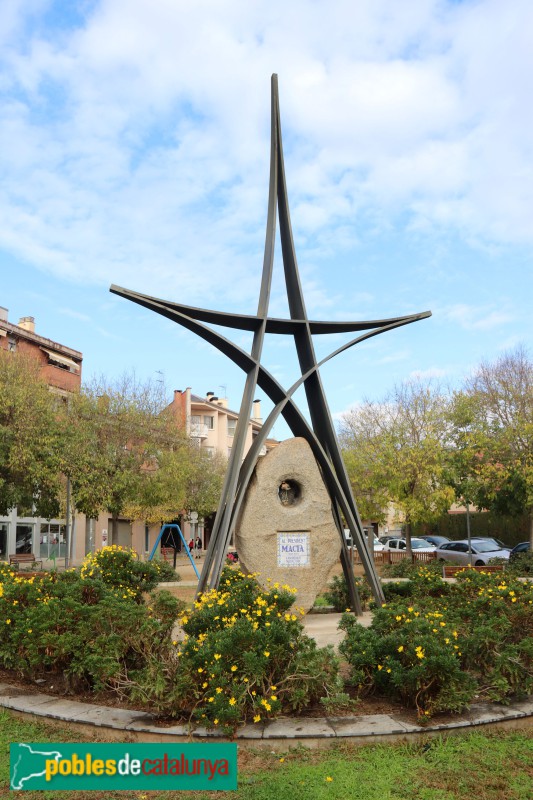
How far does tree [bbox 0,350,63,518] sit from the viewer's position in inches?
826

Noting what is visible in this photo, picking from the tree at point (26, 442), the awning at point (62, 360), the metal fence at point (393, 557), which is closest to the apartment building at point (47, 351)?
the awning at point (62, 360)

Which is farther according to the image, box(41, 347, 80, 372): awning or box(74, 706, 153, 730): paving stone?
box(41, 347, 80, 372): awning

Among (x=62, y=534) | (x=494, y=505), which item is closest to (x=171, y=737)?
(x=494, y=505)

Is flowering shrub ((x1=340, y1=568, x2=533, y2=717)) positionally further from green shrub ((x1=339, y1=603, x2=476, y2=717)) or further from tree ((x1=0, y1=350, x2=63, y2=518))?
tree ((x1=0, y1=350, x2=63, y2=518))

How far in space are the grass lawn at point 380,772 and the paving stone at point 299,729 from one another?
11cm

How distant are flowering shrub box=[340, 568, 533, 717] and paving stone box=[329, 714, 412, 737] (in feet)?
0.74

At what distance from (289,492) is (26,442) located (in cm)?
1282

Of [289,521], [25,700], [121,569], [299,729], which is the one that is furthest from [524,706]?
[121,569]

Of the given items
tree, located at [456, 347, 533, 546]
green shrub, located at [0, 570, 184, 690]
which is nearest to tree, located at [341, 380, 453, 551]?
tree, located at [456, 347, 533, 546]

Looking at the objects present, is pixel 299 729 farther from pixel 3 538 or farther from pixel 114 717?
pixel 3 538

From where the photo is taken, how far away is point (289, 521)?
1060cm

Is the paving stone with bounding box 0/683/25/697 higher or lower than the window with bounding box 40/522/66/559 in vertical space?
higher

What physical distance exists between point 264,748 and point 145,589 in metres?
6.63

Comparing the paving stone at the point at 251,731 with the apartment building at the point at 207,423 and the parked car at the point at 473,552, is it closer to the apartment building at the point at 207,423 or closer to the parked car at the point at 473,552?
the parked car at the point at 473,552
